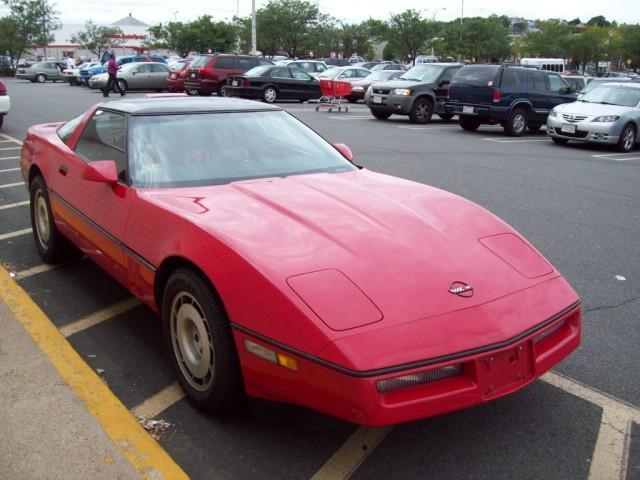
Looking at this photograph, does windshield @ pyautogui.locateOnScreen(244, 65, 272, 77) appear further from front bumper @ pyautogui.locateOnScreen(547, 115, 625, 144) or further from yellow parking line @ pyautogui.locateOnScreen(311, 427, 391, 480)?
yellow parking line @ pyautogui.locateOnScreen(311, 427, 391, 480)

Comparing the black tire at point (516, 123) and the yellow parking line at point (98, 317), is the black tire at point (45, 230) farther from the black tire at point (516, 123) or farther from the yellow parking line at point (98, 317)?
the black tire at point (516, 123)

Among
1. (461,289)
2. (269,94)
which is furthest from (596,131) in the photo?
(461,289)

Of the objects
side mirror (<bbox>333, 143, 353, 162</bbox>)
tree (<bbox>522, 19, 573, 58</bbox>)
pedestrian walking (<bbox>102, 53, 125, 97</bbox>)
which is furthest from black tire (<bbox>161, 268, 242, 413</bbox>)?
tree (<bbox>522, 19, 573, 58</bbox>)

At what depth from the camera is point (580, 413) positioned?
3018 mm

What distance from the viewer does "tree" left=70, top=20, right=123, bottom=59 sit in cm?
7475

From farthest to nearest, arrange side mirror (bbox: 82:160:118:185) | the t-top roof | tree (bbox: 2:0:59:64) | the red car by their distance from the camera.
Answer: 1. tree (bbox: 2:0:59:64)
2. the red car
3. the t-top roof
4. side mirror (bbox: 82:160:118:185)

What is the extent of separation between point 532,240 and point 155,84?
25592 millimetres

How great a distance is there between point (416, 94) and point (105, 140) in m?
14.2

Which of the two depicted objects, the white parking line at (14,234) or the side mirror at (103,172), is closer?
the side mirror at (103,172)

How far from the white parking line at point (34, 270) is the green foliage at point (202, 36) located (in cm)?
5817

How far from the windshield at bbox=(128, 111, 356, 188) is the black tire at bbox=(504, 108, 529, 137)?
41.0ft

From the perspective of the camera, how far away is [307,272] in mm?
2576

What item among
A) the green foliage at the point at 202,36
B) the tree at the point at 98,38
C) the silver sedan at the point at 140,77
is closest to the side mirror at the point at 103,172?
the silver sedan at the point at 140,77

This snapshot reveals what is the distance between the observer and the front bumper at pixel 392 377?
2.28 m
